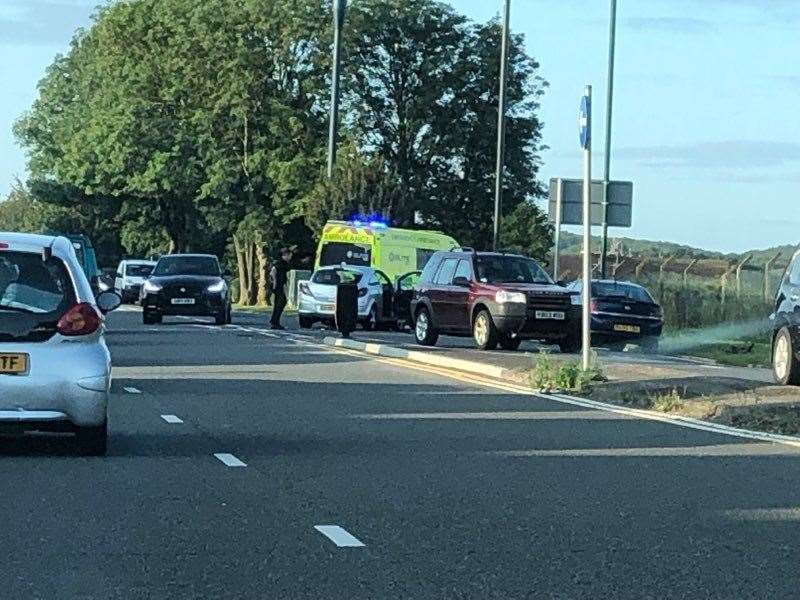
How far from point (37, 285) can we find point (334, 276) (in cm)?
2847

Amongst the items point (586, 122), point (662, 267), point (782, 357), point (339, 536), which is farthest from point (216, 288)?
point (339, 536)

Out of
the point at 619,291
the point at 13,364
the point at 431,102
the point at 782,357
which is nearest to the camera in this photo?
the point at 13,364

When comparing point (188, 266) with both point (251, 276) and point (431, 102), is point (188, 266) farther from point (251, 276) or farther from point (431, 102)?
point (251, 276)

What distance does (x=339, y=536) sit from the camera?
9852 mm

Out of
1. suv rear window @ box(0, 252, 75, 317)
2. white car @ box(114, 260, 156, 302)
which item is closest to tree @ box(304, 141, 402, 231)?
white car @ box(114, 260, 156, 302)

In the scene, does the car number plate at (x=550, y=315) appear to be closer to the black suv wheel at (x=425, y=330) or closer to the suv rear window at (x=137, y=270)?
the black suv wheel at (x=425, y=330)

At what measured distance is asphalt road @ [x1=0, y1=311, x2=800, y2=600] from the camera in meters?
8.58

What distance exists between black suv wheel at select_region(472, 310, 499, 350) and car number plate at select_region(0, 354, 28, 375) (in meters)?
17.9

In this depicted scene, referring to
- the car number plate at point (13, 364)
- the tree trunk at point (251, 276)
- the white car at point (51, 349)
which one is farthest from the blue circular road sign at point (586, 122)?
the tree trunk at point (251, 276)

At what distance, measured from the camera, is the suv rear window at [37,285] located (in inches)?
530

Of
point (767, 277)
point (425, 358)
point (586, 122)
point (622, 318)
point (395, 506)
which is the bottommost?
point (425, 358)

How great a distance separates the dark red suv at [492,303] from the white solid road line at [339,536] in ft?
66.6

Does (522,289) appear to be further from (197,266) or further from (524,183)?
(524,183)

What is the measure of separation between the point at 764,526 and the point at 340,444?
4.97 m
